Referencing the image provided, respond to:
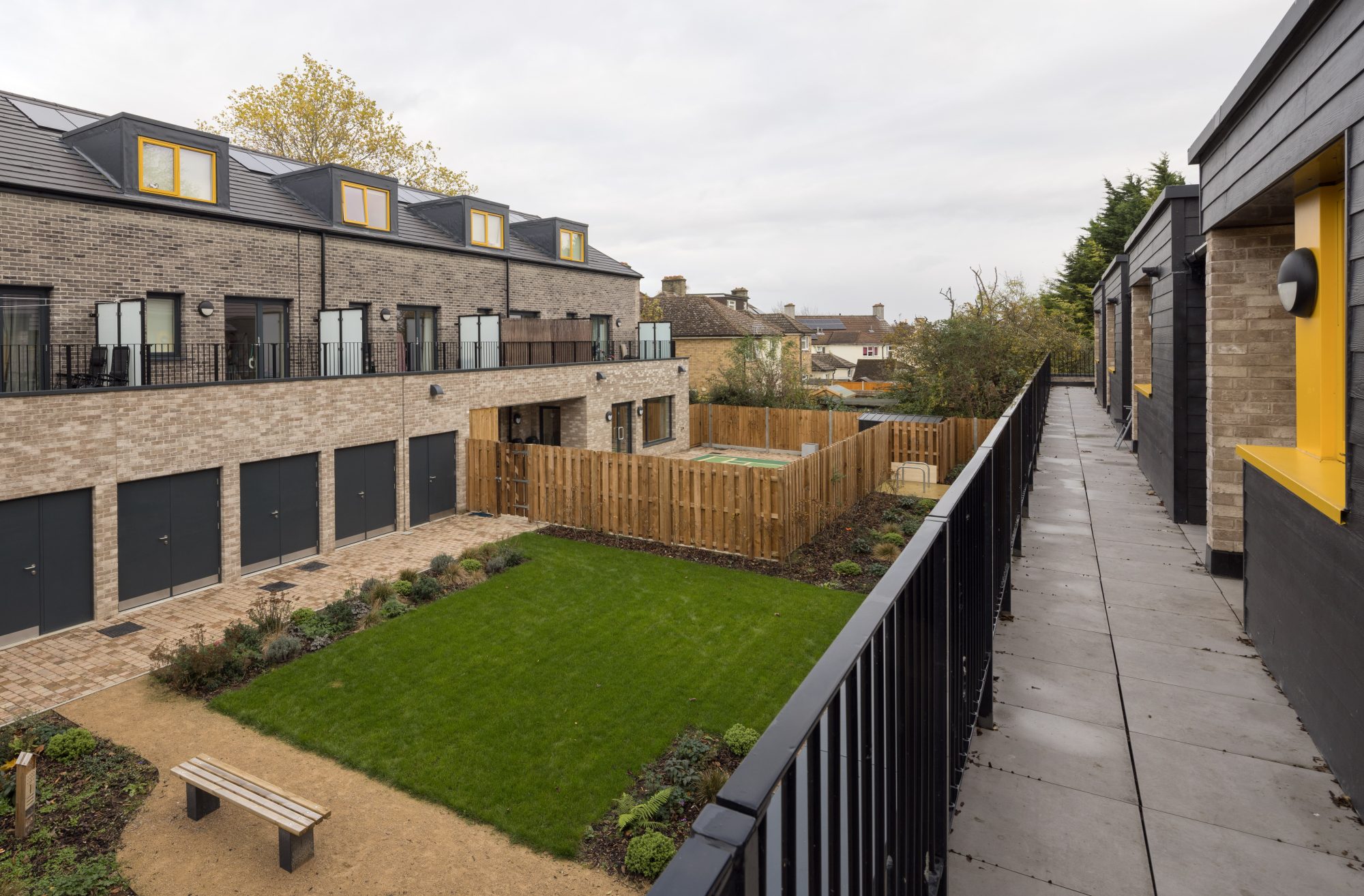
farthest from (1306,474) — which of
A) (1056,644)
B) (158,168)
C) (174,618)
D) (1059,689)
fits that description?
(158,168)

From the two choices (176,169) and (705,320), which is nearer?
(176,169)

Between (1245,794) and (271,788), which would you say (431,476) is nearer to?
(271,788)

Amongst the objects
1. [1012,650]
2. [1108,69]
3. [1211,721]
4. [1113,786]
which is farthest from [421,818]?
[1108,69]

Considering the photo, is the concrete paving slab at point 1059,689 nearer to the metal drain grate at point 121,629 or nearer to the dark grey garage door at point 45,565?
the metal drain grate at point 121,629

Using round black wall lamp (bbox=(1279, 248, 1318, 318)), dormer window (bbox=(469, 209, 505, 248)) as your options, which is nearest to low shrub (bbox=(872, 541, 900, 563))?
round black wall lamp (bbox=(1279, 248, 1318, 318))

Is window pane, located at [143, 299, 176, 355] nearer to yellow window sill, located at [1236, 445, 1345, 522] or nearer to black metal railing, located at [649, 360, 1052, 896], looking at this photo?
black metal railing, located at [649, 360, 1052, 896]

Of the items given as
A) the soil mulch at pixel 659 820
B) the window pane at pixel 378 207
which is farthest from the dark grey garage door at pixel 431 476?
the soil mulch at pixel 659 820

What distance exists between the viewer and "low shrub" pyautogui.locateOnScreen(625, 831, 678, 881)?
569 cm

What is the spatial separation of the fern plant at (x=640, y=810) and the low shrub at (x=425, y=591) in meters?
6.81

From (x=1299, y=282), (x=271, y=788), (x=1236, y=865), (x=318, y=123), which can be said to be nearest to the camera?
(x=1236, y=865)

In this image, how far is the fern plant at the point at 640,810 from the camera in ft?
20.4

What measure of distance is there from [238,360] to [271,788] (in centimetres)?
1281

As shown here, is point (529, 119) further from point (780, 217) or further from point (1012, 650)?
point (780, 217)

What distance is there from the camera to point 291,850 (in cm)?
582
